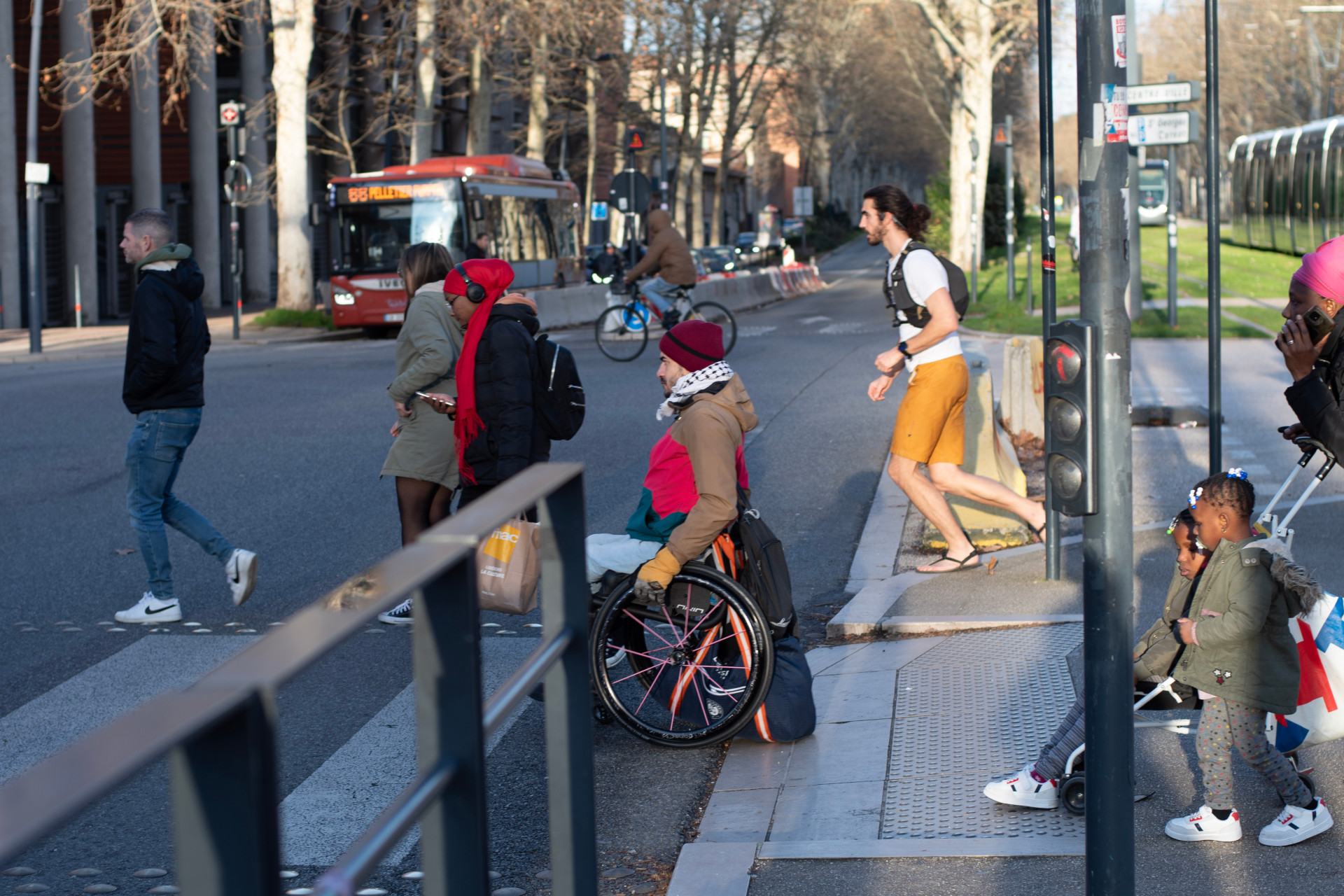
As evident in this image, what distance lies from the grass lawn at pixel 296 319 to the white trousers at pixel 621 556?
22665 mm

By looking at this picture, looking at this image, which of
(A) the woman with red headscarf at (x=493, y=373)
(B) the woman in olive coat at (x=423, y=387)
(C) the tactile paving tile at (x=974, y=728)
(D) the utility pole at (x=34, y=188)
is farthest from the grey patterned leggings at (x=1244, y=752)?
(D) the utility pole at (x=34, y=188)

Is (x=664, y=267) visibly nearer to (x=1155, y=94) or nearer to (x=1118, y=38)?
(x=1155, y=94)

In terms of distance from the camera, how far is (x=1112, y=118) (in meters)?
3.64

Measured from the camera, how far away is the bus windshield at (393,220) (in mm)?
25953

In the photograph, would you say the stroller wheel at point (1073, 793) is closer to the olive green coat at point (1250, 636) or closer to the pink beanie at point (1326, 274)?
the olive green coat at point (1250, 636)

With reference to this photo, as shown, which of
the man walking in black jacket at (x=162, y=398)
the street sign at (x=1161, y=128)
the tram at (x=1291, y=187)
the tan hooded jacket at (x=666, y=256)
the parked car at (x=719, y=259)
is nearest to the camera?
the man walking in black jacket at (x=162, y=398)

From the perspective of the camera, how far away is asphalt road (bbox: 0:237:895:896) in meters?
4.30

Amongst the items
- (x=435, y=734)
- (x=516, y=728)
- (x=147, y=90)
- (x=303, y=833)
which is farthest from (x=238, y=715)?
(x=147, y=90)

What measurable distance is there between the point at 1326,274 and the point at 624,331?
14566 mm

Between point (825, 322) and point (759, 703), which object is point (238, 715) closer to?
point (759, 703)

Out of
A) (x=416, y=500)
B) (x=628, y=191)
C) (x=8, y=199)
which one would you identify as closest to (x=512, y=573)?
(x=416, y=500)

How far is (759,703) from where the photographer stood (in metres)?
4.74

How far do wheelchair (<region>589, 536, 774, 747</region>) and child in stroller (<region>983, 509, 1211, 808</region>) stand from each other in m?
0.90

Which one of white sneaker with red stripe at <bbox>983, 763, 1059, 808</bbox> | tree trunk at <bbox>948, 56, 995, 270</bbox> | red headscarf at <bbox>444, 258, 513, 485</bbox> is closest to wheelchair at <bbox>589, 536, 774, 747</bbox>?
white sneaker with red stripe at <bbox>983, 763, 1059, 808</bbox>
